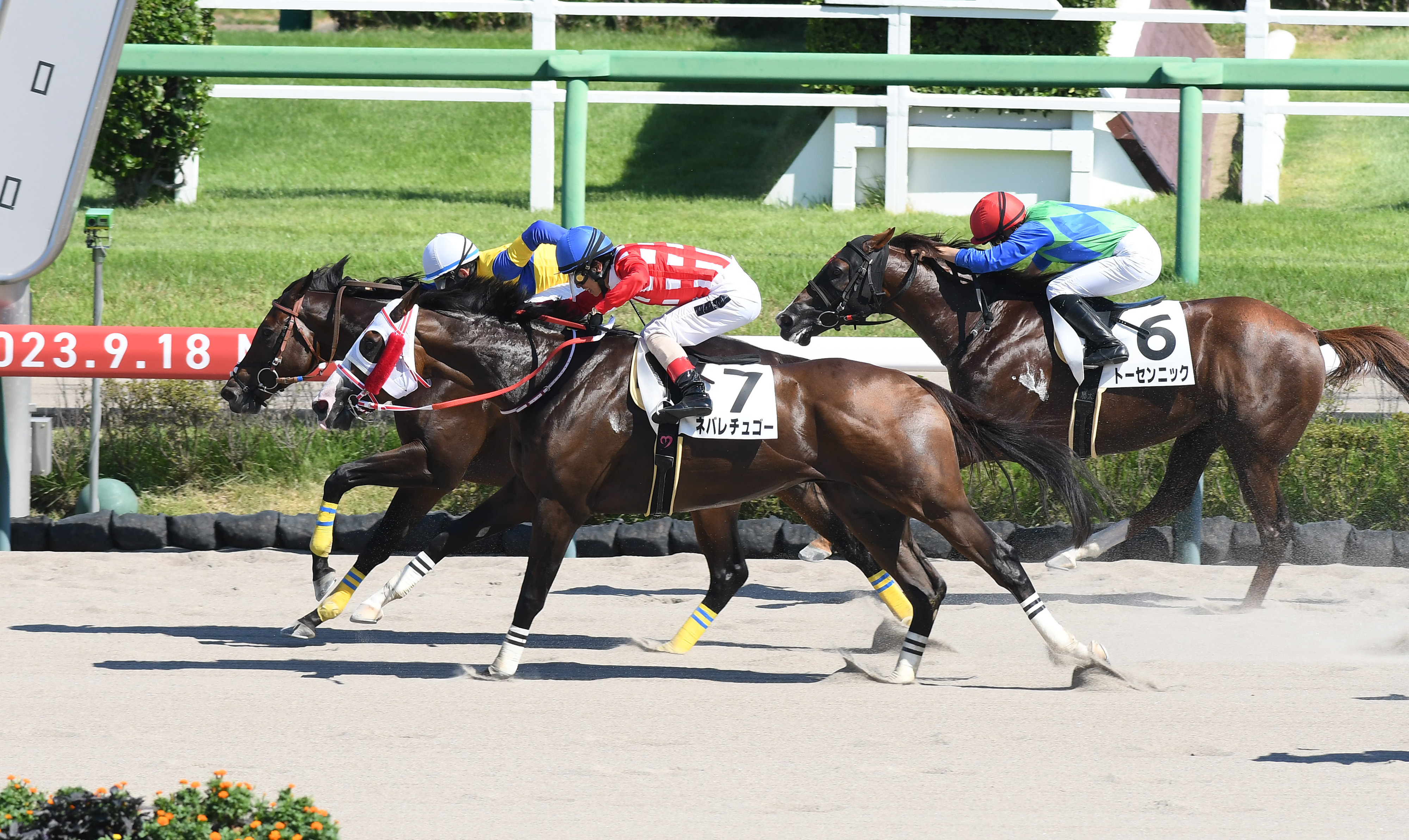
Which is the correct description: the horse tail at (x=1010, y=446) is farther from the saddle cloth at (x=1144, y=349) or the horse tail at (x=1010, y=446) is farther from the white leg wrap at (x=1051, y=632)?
the saddle cloth at (x=1144, y=349)

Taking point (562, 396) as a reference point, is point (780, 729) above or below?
below

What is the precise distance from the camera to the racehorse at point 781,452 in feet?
17.1

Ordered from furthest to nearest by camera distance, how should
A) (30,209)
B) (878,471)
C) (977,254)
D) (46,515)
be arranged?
(46,515)
(977,254)
(878,471)
(30,209)

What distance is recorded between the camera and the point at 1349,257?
33.6 feet

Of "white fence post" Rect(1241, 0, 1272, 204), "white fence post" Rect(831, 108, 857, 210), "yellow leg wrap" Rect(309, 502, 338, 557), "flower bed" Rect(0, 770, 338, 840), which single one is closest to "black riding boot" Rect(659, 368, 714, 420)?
"yellow leg wrap" Rect(309, 502, 338, 557)

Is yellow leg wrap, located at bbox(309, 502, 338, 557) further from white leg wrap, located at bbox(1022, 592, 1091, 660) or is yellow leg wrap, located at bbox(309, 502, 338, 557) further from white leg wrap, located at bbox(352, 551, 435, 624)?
white leg wrap, located at bbox(1022, 592, 1091, 660)

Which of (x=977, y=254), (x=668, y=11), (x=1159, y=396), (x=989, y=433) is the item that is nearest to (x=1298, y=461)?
(x=1159, y=396)

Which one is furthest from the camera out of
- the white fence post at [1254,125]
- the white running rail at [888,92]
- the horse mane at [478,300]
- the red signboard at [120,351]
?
the white fence post at [1254,125]

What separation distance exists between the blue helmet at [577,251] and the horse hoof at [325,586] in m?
1.57

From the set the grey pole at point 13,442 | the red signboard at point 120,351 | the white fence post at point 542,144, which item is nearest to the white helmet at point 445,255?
the red signboard at point 120,351

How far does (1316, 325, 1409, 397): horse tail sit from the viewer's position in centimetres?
664

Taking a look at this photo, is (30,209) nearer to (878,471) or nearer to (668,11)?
(878,471)

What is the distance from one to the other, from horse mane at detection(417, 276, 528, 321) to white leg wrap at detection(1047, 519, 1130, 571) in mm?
2722

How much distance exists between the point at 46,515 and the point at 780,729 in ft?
16.3
